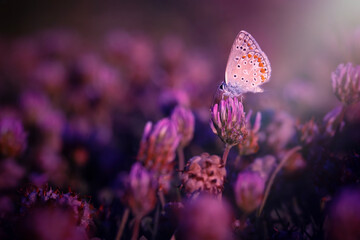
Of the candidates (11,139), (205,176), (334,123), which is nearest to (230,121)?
(205,176)

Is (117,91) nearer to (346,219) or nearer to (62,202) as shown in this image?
(62,202)

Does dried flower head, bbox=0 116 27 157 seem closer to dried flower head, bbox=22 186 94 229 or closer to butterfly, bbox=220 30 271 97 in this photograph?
dried flower head, bbox=22 186 94 229

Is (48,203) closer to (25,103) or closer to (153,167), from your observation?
(153,167)

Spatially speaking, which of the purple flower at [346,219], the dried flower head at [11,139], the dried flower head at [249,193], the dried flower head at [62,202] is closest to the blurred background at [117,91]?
the dried flower head at [11,139]

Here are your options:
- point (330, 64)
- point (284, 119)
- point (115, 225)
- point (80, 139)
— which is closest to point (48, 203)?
point (115, 225)

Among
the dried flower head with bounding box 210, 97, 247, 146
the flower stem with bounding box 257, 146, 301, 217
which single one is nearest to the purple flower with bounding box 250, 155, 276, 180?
the flower stem with bounding box 257, 146, 301, 217
